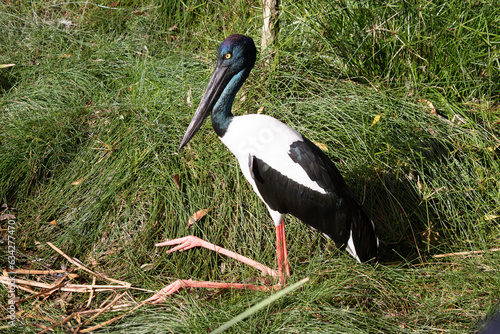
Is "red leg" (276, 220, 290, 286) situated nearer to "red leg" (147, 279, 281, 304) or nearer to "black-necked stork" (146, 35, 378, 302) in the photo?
"black-necked stork" (146, 35, 378, 302)

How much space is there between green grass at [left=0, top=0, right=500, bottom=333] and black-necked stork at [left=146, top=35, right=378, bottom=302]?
0.15 meters

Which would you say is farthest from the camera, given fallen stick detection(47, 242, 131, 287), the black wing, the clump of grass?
the clump of grass

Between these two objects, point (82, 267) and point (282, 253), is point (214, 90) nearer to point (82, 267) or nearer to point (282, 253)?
point (282, 253)

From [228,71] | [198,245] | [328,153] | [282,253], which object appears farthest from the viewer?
[328,153]

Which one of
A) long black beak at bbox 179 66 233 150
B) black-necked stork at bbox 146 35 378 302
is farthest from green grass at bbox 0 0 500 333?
long black beak at bbox 179 66 233 150

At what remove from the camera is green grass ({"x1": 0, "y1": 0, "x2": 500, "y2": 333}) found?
9.87 ft

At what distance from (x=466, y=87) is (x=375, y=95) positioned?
0.68m

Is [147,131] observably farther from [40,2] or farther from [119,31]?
[40,2]

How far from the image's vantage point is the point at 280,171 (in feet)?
9.49

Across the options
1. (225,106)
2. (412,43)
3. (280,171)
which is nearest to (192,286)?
(280,171)

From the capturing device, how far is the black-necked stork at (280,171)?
2.89 metres

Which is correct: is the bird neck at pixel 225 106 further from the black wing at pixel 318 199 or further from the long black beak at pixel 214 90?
the black wing at pixel 318 199

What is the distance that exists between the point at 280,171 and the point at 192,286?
0.85 meters

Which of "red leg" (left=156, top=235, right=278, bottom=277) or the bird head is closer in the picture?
the bird head
